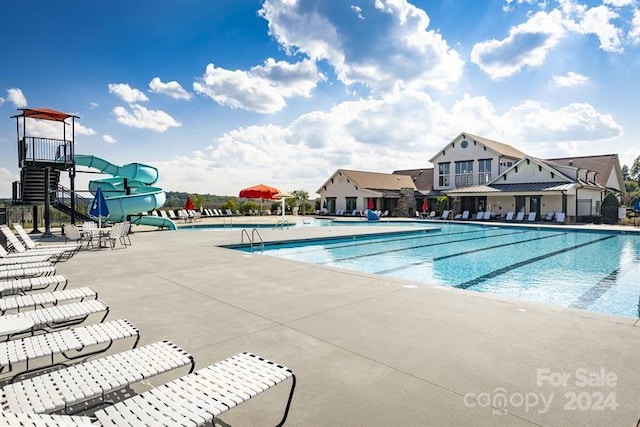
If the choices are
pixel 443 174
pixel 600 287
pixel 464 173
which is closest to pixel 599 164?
pixel 464 173

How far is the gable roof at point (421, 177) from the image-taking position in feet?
138

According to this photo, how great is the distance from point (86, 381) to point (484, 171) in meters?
37.5

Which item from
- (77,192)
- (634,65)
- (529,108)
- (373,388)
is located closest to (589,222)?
(529,108)

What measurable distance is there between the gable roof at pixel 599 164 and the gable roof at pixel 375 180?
50.2 feet

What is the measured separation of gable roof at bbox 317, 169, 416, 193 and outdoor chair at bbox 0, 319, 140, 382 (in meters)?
37.2

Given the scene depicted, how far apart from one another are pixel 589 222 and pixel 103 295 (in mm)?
32378

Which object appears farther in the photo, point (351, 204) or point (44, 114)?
point (351, 204)

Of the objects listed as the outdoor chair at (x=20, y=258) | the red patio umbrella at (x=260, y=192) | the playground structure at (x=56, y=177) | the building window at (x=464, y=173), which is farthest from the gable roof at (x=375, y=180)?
the outdoor chair at (x=20, y=258)

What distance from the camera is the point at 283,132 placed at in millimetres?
23672

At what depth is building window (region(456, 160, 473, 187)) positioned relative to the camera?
3616cm

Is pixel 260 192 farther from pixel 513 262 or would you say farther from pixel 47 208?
pixel 513 262

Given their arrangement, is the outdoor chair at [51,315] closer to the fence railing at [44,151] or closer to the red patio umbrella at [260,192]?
the fence railing at [44,151]

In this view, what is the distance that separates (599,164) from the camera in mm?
34344

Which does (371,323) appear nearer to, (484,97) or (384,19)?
(384,19)
